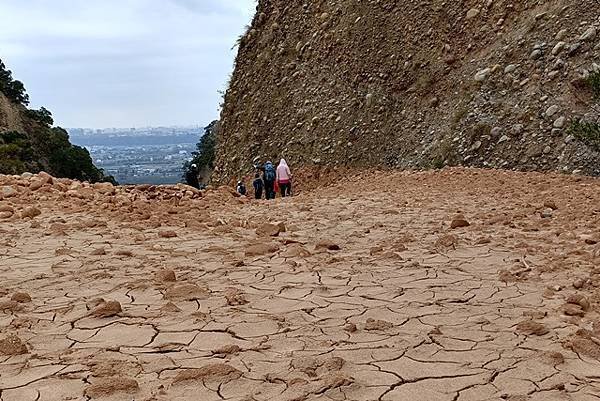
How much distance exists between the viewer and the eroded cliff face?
36.5 feet

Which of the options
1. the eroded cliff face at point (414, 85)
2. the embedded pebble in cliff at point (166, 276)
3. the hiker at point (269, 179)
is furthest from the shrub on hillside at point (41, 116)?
the embedded pebble in cliff at point (166, 276)

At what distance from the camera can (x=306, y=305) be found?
13.0 feet

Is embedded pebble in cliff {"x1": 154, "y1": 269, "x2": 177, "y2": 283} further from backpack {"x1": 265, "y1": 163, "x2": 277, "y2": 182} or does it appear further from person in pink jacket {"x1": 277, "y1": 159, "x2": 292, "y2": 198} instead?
backpack {"x1": 265, "y1": 163, "x2": 277, "y2": 182}

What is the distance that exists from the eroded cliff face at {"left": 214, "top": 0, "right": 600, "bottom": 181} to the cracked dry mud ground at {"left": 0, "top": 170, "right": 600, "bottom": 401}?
4038 mm

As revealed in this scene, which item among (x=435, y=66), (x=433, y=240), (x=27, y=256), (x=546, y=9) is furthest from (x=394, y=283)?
(x=435, y=66)

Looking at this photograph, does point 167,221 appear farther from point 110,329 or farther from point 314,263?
point 110,329

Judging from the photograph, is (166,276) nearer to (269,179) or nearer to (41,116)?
(269,179)

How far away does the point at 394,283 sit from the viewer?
446 cm

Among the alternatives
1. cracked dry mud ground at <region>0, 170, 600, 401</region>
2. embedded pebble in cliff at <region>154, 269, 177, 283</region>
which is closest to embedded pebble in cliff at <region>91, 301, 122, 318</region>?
cracked dry mud ground at <region>0, 170, 600, 401</region>

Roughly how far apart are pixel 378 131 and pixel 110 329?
38.2ft

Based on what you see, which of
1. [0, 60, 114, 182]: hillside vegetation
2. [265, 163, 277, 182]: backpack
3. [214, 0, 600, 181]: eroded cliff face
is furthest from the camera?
Answer: [0, 60, 114, 182]: hillside vegetation

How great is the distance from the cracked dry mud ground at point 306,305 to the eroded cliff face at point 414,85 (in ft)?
13.2

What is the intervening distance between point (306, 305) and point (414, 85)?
11224 millimetres

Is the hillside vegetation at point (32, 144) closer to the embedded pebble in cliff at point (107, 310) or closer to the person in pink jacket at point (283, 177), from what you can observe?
the person in pink jacket at point (283, 177)
